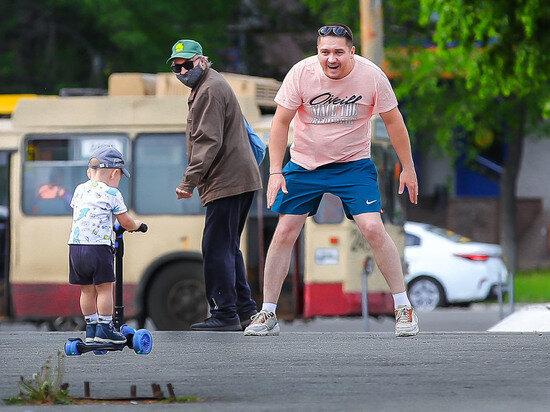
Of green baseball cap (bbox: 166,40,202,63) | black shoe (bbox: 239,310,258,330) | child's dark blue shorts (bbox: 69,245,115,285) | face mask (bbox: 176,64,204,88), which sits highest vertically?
green baseball cap (bbox: 166,40,202,63)

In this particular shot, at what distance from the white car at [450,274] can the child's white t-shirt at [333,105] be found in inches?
466

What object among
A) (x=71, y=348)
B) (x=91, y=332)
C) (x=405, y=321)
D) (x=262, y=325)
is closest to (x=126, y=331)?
(x=91, y=332)

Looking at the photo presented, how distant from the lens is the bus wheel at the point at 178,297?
14.5 metres

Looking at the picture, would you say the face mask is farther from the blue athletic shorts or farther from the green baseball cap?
the blue athletic shorts

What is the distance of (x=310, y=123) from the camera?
328 inches

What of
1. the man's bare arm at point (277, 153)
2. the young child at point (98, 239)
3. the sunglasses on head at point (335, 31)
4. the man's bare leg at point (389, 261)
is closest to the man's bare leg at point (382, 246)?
the man's bare leg at point (389, 261)

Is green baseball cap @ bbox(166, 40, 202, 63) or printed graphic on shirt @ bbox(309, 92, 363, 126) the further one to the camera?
green baseball cap @ bbox(166, 40, 202, 63)

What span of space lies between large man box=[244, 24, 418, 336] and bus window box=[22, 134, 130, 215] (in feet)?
22.8

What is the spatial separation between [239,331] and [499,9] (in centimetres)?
700

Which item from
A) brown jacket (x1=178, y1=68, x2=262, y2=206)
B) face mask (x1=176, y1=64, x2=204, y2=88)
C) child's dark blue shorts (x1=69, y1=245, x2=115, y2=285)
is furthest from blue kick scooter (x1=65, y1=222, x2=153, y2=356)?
face mask (x1=176, y1=64, x2=204, y2=88)

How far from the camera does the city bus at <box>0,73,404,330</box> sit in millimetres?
14727

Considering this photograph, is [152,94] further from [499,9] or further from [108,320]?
[108,320]

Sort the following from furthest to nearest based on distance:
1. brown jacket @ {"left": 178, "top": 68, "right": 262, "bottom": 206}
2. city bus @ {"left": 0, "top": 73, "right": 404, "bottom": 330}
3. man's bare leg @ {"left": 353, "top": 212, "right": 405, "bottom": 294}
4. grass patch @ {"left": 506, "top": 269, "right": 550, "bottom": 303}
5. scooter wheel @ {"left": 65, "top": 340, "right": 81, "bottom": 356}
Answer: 1. grass patch @ {"left": 506, "top": 269, "right": 550, "bottom": 303}
2. city bus @ {"left": 0, "top": 73, "right": 404, "bottom": 330}
3. brown jacket @ {"left": 178, "top": 68, "right": 262, "bottom": 206}
4. man's bare leg @ {"left": 353, "top": 212, "right": 405, "bottom": 294}
5. scooter wheel @ {"left": 65, "top": 340, "right": 81, "bottom": 356}

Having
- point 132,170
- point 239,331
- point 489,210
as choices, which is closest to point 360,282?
point 132,170
